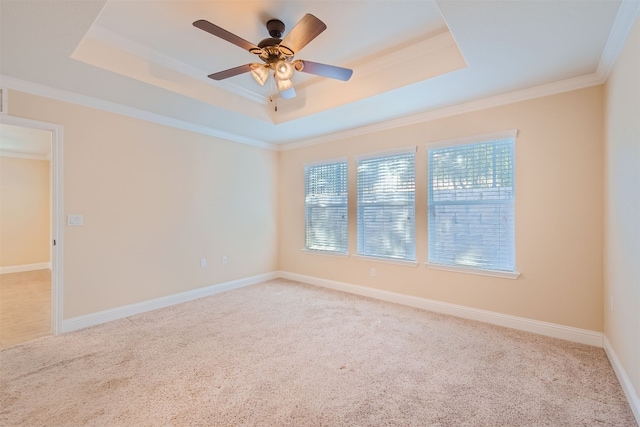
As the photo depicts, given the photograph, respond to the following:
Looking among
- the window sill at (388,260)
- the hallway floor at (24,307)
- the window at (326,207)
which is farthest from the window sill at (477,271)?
the hallway floor at (24,307)

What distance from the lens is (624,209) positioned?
2.05 metres

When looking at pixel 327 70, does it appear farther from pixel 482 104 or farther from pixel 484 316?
pixel 484 316

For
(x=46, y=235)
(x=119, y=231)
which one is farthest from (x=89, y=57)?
(x=46, y=235)

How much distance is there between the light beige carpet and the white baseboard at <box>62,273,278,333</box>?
160mm

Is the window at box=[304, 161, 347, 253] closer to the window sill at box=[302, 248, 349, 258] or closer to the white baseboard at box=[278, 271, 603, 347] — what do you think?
the window sill at box=[302, 248, 349, 258]

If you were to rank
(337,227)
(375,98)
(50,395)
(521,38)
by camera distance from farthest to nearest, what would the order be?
1. (337,227)
2. (375,98)
3. (521,38)
4. (50,395)

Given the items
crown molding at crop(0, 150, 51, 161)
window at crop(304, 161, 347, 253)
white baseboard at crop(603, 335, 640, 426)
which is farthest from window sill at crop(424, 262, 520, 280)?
crown molding at crop(0, 150, 51, 161)

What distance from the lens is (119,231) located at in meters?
3.44

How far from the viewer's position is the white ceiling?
193cm

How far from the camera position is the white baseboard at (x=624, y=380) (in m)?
1.74

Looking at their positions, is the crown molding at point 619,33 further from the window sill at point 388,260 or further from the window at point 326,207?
the window at point 326,207

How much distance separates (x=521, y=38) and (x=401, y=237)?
2482 millimetres

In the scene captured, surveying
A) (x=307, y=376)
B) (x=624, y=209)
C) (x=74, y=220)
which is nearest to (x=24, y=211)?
(x=74, y=220)

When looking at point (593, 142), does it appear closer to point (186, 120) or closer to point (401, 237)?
point (401, 237)
